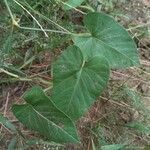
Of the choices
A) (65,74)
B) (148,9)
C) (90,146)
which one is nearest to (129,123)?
(90,146)

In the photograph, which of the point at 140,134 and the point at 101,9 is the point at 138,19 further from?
the point at 140,134

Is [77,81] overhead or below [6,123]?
overhead

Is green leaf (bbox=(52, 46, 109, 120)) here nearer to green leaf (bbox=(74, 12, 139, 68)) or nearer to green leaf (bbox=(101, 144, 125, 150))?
green leaf (bbox=(74, 12, 139, 68))

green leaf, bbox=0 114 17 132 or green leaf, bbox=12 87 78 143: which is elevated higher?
green leaf, bbox=12 87 78 143

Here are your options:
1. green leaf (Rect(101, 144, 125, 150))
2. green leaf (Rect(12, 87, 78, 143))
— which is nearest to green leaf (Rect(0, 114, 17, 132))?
green leaf (Rect(12, 87, 78, 143))

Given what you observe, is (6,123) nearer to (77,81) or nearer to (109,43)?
(77,81)

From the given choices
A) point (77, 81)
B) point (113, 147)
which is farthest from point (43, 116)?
point (113, 147)
